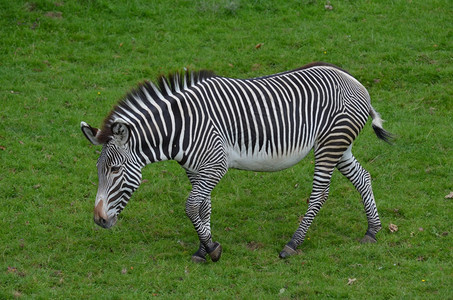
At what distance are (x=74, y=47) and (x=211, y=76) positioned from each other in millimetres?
7993

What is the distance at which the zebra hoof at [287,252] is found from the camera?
930cm

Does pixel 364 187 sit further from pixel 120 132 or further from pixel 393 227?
pixel 120 132

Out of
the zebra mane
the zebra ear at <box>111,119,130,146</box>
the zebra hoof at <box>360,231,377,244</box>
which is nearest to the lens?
the zebra ear at <box>111,119,130,146</box>

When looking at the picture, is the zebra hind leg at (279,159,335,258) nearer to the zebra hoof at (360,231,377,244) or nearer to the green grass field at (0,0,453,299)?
the green grass field at (0,0,453,299)

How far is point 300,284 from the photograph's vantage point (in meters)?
8.39

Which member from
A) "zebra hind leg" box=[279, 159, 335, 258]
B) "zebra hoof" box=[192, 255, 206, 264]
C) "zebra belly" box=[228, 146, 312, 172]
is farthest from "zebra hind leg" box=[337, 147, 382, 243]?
"zebra hoof" box=[192, 255, 206, 264]

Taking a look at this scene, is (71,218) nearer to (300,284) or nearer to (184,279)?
(184,279)

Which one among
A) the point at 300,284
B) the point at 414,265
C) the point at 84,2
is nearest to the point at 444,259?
the point at 414,265

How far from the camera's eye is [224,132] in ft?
29.3

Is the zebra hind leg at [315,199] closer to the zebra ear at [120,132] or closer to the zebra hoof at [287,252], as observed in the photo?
the zebra hoof at [287,252]

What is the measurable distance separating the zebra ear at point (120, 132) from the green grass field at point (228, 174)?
72.9 inches

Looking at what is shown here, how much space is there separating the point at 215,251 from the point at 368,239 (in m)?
2.46

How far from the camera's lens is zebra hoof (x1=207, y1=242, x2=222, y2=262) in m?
9.11

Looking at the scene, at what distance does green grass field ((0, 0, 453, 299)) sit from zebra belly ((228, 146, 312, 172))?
129 cm
